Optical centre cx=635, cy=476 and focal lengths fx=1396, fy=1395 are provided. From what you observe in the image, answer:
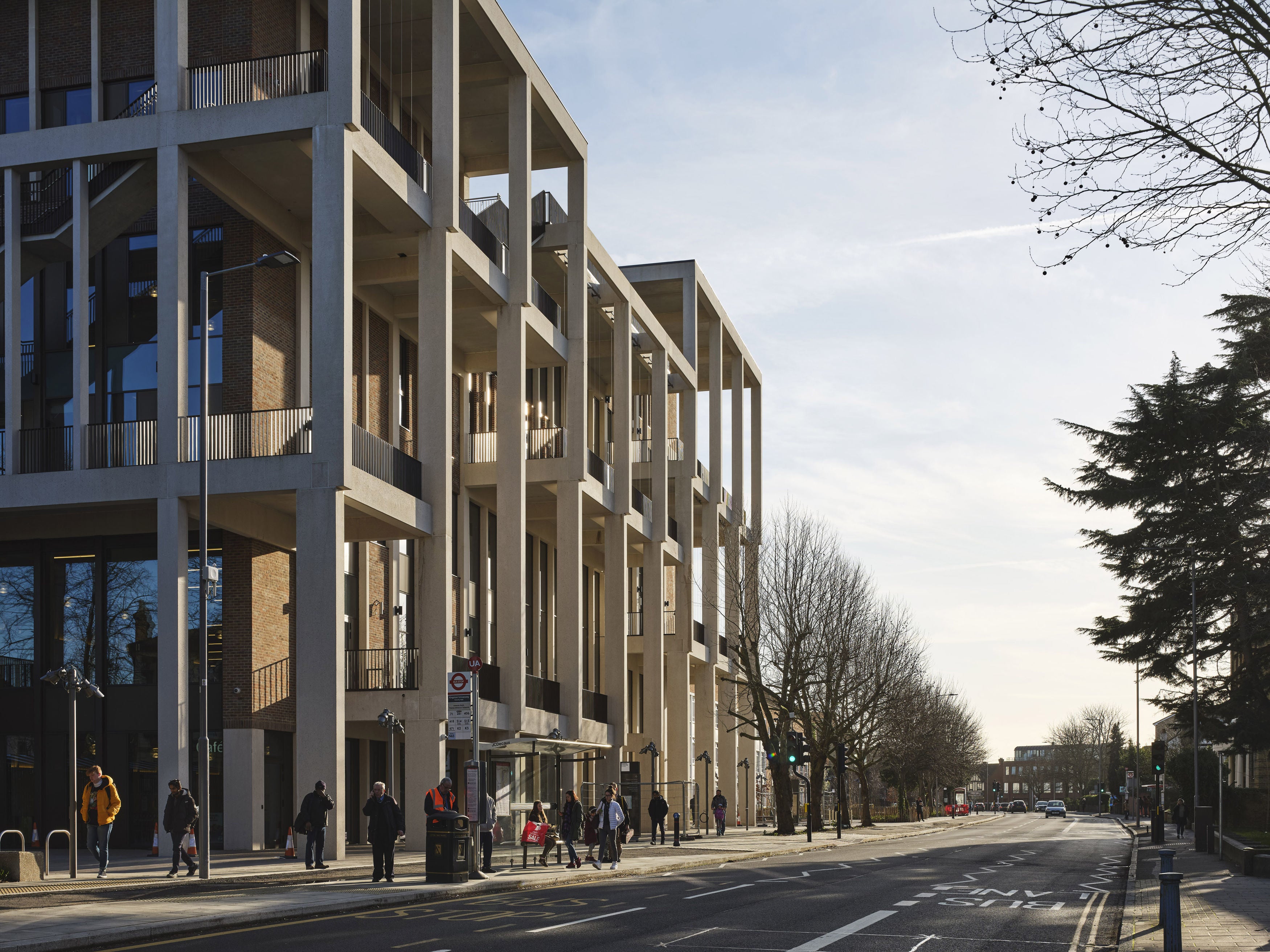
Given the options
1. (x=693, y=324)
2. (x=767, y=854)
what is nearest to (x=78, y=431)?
(x=767, y=854)

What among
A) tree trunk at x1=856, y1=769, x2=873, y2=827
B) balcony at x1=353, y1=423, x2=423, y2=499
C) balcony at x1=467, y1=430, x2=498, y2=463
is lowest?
tree trunk at x1=856, y1=769, x2=873, y2=827

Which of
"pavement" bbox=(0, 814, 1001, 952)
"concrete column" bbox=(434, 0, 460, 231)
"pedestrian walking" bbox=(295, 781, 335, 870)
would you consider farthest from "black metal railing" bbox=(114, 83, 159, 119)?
"pavement" bbox=(0, 814, 1001, 952)

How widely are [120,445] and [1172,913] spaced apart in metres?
24.2

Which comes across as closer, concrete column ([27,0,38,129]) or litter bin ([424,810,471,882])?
litter bin ([424,810,471,882])

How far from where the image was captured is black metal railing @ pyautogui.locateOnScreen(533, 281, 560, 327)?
4178 centimetres

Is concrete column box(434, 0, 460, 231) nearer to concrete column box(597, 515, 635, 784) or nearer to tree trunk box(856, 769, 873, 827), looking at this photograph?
concrete column box(597, 515, 635, 784)

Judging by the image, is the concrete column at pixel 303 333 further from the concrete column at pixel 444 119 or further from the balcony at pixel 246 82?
the balcony at pixel 246 82

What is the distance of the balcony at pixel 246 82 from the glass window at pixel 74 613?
1104 cm

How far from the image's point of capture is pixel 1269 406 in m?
44.3

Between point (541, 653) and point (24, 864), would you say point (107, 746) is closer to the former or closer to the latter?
point (24, 864)

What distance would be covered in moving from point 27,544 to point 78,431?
16.6 ft

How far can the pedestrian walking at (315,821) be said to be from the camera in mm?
24891

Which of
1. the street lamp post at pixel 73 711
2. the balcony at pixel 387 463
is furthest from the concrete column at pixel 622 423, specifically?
the street lamp post at pixel 73 711

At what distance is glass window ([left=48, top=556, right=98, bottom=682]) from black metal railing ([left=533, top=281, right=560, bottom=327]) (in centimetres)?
1489
